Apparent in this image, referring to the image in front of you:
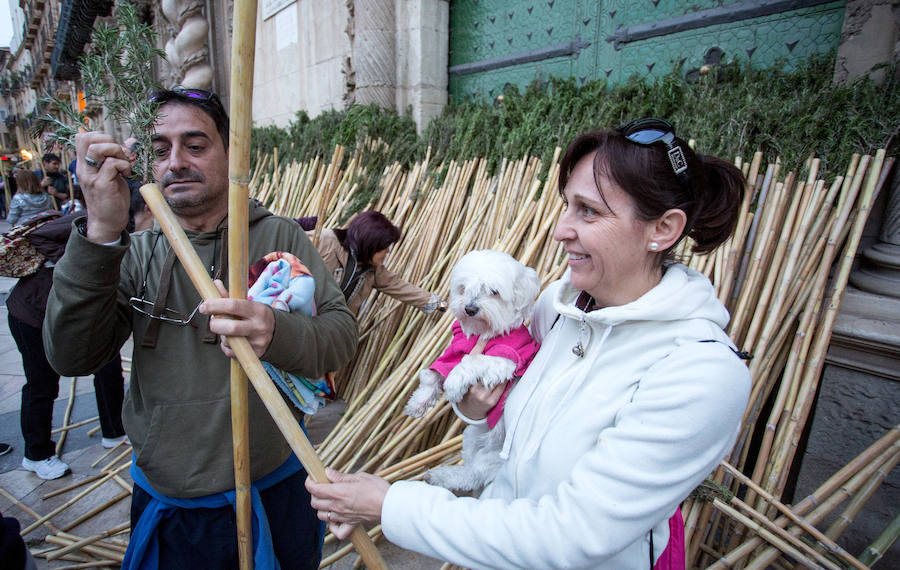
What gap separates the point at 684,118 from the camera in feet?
9.44

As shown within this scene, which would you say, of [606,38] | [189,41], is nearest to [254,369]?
[606,38]

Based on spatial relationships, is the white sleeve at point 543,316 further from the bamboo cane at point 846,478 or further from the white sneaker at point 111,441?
the white sneaker at point 111,441

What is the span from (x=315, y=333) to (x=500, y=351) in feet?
2.15

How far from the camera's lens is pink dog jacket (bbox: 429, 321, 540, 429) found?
1.50 metres

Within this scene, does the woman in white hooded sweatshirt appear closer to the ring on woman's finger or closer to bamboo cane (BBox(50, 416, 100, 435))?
the ring on woman's finger

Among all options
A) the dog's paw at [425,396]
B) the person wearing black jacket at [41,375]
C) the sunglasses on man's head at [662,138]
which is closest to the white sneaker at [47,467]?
the person wearing black jacket at [41,375]

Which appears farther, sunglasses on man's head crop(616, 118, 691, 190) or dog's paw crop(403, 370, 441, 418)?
dog's paw crop(403, 370, 441, 418)

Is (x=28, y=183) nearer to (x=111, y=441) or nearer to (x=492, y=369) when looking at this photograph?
(x=111, y=441)

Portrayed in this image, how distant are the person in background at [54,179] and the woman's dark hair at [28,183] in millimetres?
1440

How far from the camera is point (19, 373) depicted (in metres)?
4.23

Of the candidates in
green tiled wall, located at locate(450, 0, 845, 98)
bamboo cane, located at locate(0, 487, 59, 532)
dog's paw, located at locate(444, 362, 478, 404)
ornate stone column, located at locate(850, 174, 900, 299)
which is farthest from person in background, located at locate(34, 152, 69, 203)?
ornate stone column, located at locate(850, 174, 900, 299)

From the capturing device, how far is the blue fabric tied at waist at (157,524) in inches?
51.1

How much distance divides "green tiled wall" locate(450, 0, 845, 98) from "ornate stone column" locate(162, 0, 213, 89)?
4435 mm

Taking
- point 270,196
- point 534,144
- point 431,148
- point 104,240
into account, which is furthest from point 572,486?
point 270,196
